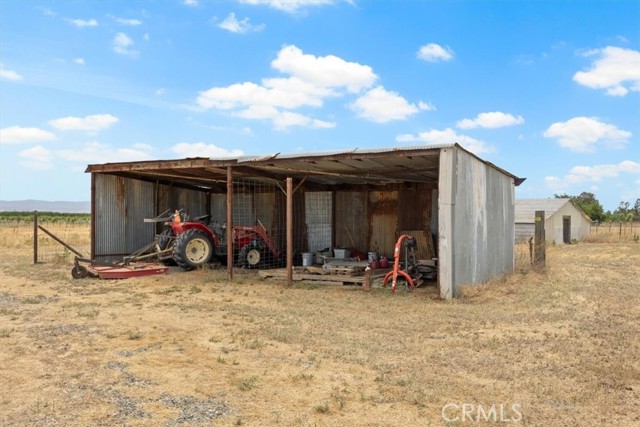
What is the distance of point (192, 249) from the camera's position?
10562 millimetres

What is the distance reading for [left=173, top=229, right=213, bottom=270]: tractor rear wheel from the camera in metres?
10.3

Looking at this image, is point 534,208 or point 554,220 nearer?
point 554,220

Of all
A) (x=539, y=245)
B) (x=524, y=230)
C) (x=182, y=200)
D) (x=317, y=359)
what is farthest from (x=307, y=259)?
(x=524, y=230)

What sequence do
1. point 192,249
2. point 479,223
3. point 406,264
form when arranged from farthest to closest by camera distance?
1. point 192,249
2. point 479,223
3. point 406,264

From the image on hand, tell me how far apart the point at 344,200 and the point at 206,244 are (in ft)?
13.7

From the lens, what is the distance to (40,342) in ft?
15.9

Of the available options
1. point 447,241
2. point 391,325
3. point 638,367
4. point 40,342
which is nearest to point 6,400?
point 40,342

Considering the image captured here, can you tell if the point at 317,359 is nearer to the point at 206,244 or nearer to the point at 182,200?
the point at 206,244

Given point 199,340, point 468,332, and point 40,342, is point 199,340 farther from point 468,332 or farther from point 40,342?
point 468,332

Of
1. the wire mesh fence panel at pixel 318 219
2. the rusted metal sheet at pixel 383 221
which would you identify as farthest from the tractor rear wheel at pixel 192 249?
the rusted metal sheet at pixel 383 221

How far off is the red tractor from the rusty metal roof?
3.67 ft

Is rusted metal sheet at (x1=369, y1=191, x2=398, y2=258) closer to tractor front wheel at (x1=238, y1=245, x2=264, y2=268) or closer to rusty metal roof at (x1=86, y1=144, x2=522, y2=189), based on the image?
rusty metal roof at (x1=86, y1=144, x2=522, y2=189)

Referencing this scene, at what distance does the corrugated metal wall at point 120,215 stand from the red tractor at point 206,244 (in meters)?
1.19

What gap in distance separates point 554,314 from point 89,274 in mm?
8165
